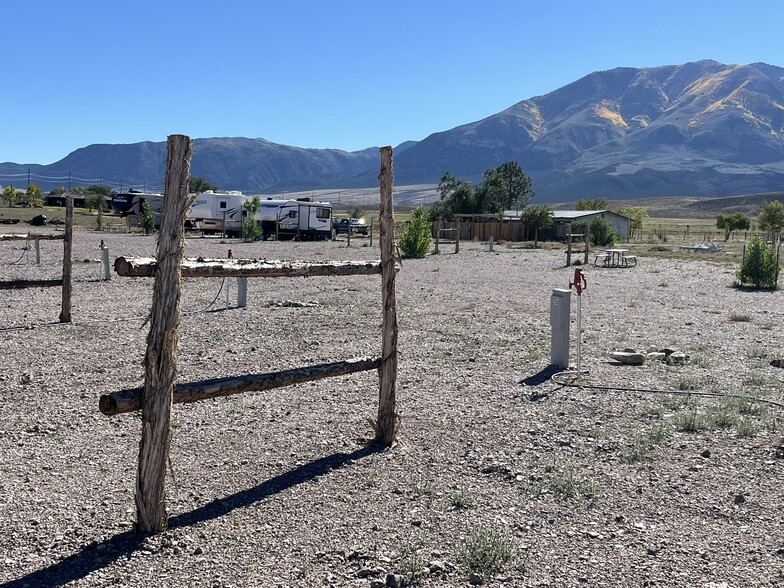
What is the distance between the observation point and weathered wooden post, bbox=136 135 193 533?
Answer: 409cm

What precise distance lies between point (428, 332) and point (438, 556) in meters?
7.51

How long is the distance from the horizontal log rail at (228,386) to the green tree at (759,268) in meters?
17.5

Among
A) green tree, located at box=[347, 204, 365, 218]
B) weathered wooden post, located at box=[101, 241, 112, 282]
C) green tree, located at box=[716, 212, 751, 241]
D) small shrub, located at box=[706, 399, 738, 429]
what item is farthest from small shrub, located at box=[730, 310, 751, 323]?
green tree, located at box=[347, 204, 365, 218]

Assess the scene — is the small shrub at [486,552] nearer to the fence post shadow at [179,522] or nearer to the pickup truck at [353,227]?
the fence post shadow at [179,522]

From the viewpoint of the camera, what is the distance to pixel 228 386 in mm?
4680

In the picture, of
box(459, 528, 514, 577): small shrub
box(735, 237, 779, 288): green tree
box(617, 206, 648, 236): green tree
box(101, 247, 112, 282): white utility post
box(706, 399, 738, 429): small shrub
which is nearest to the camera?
box(459, 528, 514, 577): small shrub

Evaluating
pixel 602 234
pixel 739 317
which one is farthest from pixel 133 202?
pixel 739 317

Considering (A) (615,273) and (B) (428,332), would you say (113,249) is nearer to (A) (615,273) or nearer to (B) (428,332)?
(A) (615,273)

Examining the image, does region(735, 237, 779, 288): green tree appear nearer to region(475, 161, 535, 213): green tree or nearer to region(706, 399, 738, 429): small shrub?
region(706, 399, 738, 429): small shrub

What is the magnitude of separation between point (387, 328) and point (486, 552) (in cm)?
224

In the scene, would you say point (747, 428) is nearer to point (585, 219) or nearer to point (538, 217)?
point (538, 217)

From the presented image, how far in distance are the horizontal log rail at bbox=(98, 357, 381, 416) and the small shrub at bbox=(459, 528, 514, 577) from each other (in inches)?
64.0

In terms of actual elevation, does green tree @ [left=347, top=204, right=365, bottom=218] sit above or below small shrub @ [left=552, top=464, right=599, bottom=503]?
above

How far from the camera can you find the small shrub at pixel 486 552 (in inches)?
151
